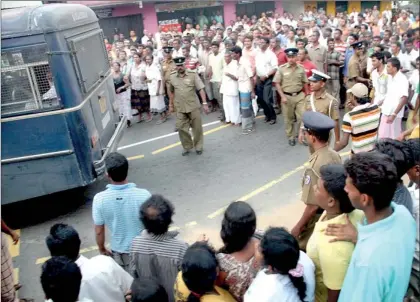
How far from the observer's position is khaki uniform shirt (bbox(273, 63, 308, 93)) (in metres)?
6.95

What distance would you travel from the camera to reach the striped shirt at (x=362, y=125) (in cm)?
447

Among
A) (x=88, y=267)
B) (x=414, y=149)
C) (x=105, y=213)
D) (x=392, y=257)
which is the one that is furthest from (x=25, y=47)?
(x=392, y=257)

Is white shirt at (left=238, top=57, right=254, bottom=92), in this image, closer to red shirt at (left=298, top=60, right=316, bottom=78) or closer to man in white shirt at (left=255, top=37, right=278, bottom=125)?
man in white shirt at (left=255, top=37, right=278, bottom=125)

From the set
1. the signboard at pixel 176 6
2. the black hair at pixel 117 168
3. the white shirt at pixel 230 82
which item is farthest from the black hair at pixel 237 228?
the signboard at pixel 176 6

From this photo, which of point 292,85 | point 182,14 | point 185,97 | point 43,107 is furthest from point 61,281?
point 182,14

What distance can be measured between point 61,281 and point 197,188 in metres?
3.96

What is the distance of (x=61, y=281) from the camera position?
231 cm

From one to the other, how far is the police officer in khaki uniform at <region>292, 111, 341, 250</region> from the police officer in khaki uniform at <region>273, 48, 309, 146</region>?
11.0 feet

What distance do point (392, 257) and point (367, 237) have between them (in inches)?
5.5

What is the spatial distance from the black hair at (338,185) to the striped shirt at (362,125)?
1986 mm

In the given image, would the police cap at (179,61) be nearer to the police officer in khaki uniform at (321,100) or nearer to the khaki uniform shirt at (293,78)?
the khaki uniform shirt at (293,78)

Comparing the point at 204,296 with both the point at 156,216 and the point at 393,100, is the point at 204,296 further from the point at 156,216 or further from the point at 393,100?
the point at 393,100

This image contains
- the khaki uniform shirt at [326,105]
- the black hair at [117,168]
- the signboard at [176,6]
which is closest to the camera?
the black hair at [117,168]

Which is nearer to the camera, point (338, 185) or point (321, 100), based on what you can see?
point (338, 185)
